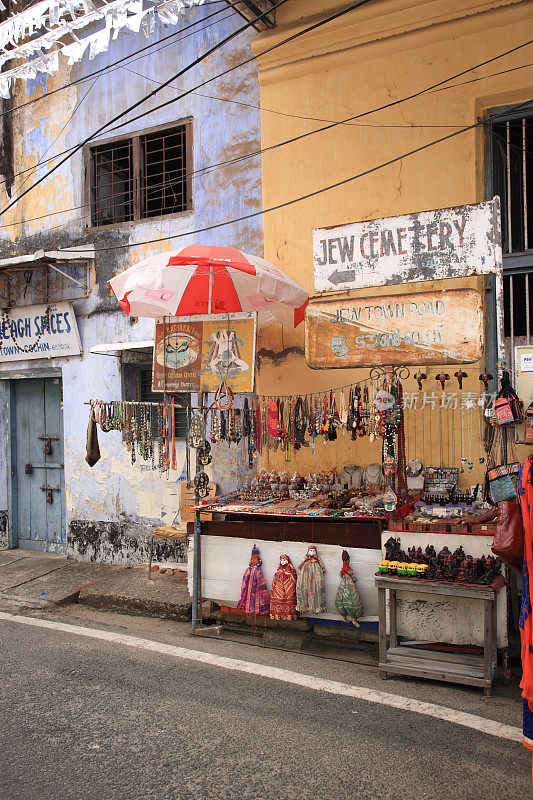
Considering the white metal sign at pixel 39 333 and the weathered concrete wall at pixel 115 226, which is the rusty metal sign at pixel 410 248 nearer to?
the weathered concrete wall at pixel 115 226

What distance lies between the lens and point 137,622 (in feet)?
21.2

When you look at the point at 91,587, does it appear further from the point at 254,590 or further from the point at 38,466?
the point at 38,466

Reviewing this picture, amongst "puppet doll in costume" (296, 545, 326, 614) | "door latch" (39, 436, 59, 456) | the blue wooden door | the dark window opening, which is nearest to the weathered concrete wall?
the blue wooden door

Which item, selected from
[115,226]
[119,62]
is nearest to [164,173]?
[115,226]

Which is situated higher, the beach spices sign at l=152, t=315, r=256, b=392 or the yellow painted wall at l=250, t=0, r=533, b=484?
the yellow painted wall at l=250, t=0, r=533, b=484

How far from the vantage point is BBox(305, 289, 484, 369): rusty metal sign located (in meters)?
5.22

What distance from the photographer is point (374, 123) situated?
22.5 ft

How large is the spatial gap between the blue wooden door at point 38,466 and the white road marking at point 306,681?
2.89m

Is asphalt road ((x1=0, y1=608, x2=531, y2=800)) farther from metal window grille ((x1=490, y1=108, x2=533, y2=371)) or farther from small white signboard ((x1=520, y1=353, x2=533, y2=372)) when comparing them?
metal window grille ((x1=490, y1=108, x2=533, y2=371))

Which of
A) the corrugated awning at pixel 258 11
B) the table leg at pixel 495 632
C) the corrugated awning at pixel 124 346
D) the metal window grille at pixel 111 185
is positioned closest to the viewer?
the table leg at pixel 495 632

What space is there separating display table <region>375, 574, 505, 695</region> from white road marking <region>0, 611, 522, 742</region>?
29cm

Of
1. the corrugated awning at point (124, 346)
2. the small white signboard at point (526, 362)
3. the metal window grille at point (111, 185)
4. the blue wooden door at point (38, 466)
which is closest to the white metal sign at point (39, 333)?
the blue wooden door at point (38, 466)

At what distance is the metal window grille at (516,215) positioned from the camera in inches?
246

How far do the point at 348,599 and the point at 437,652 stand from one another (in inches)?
32.3
